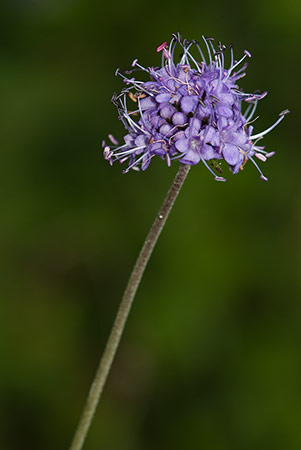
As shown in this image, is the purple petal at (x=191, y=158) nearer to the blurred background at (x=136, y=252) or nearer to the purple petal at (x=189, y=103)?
the purple petal at (x=189, y=103)

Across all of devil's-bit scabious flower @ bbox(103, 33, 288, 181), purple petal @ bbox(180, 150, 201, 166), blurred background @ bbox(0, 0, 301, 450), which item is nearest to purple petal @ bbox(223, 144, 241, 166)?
devil's-bit scabious flower @ bbox(103, 33, 288, 181)

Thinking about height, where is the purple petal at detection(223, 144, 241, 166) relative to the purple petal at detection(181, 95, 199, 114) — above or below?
below

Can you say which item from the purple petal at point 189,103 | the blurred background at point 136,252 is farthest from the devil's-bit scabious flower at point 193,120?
the blurred background at point 136,252

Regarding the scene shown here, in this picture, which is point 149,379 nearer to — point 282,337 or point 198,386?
point 198,386

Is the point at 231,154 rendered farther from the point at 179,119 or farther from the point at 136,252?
the point at 136,252

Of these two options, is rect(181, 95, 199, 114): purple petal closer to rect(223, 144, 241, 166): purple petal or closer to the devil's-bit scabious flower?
the devil's-bit scabious flower

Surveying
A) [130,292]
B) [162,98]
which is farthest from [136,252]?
[162,98]
